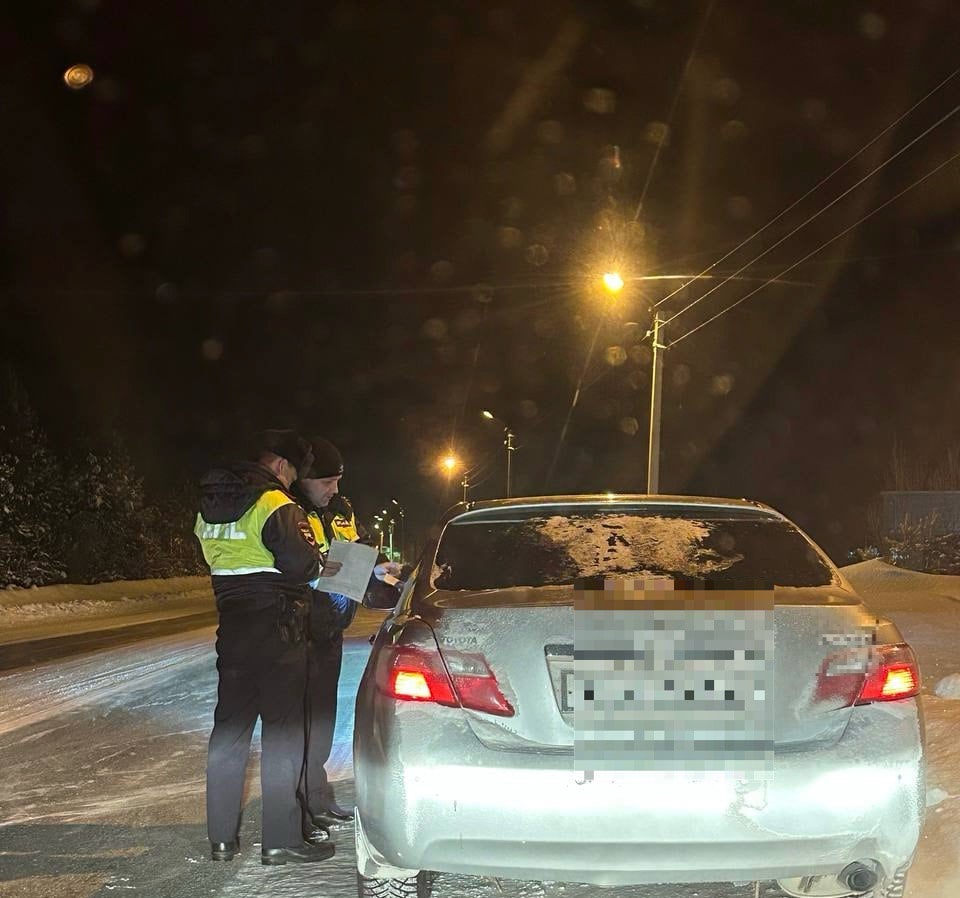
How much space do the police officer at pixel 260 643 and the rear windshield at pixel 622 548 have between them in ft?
2.57

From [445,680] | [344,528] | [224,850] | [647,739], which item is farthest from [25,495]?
[647,739]

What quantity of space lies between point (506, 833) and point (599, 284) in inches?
645

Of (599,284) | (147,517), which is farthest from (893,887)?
(147,517)

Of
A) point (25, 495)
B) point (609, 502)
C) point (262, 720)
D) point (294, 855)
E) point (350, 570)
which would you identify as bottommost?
point (294, 855)

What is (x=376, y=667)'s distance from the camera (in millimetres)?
3291

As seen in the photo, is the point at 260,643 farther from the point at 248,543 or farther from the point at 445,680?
the point at 445,680

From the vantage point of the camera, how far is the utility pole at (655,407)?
19094mm

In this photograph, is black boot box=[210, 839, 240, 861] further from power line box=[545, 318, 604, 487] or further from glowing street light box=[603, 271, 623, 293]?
power line box=[545, 318, 604, 487]

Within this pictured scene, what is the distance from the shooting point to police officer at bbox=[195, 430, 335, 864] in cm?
408

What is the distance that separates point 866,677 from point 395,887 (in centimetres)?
169

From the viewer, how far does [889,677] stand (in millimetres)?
3070

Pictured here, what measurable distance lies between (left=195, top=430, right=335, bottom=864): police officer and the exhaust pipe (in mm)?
2135

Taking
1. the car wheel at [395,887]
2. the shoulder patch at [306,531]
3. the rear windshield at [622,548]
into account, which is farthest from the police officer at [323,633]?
the car wheel at [395,887]

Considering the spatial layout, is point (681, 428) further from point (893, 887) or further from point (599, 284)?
point (893, 887)
